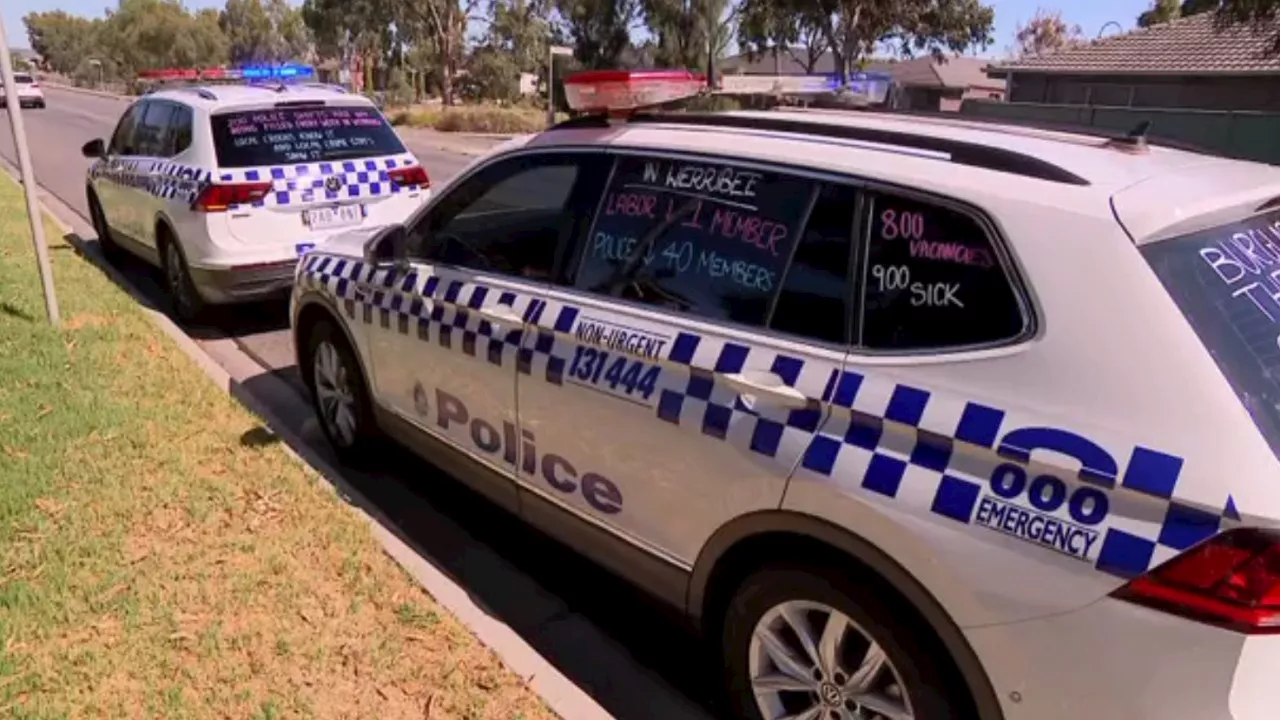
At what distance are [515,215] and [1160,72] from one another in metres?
26.9

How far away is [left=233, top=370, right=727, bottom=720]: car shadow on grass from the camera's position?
3.22m

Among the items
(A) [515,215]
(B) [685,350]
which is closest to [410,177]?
(A) [515,215]

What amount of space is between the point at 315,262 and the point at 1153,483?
3893mm

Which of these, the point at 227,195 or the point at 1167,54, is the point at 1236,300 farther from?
the point at 1167,54

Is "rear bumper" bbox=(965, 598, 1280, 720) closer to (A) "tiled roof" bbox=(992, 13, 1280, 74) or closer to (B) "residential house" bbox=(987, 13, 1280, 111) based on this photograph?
(B) "residential house" bbox=(987, 13, 1280, 111)

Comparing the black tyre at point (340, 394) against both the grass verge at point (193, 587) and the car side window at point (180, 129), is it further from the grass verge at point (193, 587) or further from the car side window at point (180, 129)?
the car side window at point (180, 129)

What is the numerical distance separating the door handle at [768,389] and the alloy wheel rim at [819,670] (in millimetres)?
502

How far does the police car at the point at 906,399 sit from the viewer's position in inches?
73.0

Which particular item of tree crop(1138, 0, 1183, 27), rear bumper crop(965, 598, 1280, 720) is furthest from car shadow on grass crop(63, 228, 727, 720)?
tree crop(1138, 0, 1183, 27)


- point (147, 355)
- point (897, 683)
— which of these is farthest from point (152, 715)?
point (147, 355)

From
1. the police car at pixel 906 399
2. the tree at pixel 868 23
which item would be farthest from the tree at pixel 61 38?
the police car at pixel 906 399

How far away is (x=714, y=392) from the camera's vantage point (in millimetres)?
2627

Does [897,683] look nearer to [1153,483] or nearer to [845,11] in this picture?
[1153,483]

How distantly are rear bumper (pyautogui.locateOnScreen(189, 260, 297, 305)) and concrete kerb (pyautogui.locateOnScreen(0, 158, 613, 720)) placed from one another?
3.98 ft
